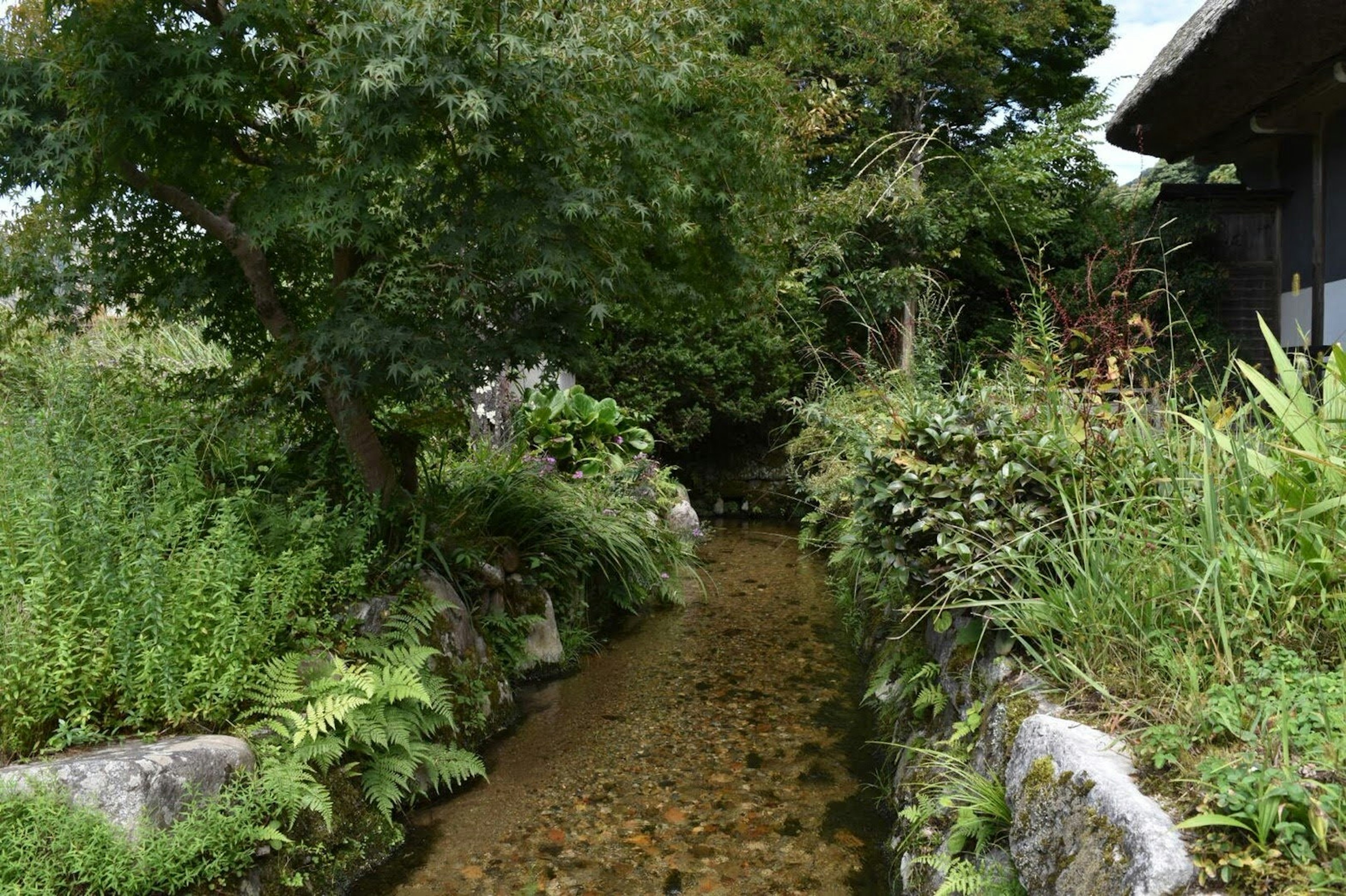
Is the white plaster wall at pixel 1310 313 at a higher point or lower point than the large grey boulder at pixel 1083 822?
higher

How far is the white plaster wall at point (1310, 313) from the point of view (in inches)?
313

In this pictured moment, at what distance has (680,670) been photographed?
20.0 feet

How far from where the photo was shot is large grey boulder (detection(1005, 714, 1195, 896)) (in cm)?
201

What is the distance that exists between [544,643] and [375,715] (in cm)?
202

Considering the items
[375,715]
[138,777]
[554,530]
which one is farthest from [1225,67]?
[138,777]

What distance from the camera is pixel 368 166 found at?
12.1ft

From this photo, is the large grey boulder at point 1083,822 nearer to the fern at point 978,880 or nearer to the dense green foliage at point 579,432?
the fern at point 978,880

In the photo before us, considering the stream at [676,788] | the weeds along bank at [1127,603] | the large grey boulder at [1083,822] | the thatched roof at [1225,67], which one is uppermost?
the thatched roof at [1225,67]

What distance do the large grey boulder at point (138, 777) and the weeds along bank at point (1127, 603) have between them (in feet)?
7.73

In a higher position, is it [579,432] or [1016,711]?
[579,432]

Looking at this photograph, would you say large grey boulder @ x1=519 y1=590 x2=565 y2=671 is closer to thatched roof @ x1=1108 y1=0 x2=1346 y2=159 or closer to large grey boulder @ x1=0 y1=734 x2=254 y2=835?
large grey boulder @ x1=0 y1=734 x2=254 y2=835

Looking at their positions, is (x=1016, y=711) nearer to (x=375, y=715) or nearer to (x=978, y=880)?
(x=978, y=880)

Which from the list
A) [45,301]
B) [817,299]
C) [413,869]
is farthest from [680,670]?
[817,299]

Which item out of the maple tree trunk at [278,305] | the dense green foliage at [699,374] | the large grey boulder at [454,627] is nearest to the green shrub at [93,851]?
the large grey boulder at [454,627]
